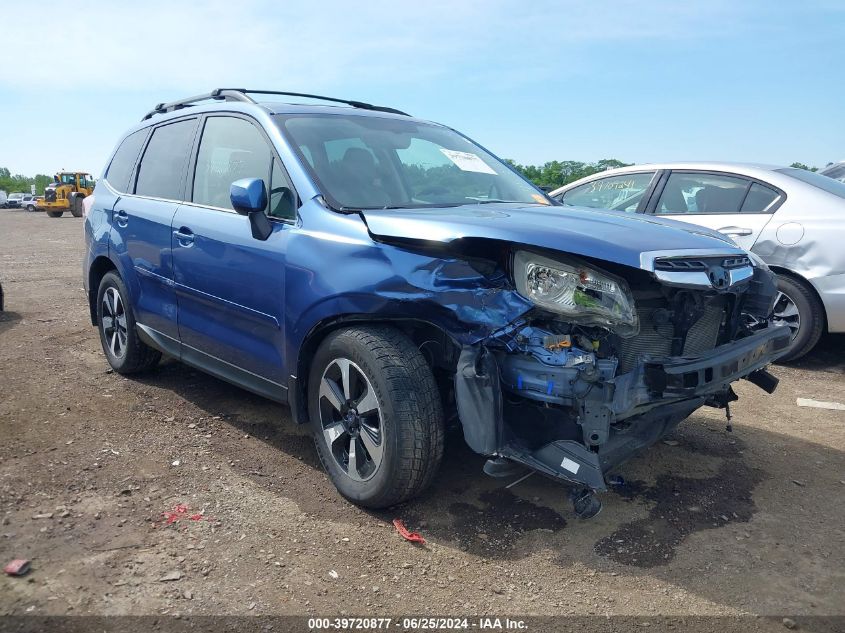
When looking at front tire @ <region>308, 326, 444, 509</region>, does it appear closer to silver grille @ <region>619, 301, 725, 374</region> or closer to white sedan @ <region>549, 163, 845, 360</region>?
silver grille @ <region>619, 301, 725, 374</region>

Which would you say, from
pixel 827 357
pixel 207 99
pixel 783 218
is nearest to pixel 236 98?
pixel 207 99

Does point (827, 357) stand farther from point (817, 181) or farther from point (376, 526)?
point (376, 526)

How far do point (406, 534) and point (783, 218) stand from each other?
13.9 ft

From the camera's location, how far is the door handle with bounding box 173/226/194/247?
13.4 ft

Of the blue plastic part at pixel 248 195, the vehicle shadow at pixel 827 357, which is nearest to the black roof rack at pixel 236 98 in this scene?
the blue plastic part at pixel 248 195

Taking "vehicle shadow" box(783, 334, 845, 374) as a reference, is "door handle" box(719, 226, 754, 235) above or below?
above

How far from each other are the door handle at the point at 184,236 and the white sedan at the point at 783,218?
8.62 feet

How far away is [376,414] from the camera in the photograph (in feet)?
10.3

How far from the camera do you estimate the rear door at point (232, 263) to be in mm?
3516

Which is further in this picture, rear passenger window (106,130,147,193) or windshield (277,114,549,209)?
rear passenger window (106,130,147,193)

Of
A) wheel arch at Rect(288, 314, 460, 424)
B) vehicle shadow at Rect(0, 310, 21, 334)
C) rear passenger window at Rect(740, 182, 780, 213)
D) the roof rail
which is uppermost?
the roof rail

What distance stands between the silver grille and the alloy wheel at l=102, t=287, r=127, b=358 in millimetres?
3662

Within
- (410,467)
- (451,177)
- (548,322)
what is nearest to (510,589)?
(410,467)

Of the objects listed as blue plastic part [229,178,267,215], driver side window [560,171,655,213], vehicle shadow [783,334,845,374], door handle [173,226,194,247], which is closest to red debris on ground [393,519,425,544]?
blue plastic part [229,178,267,215]
